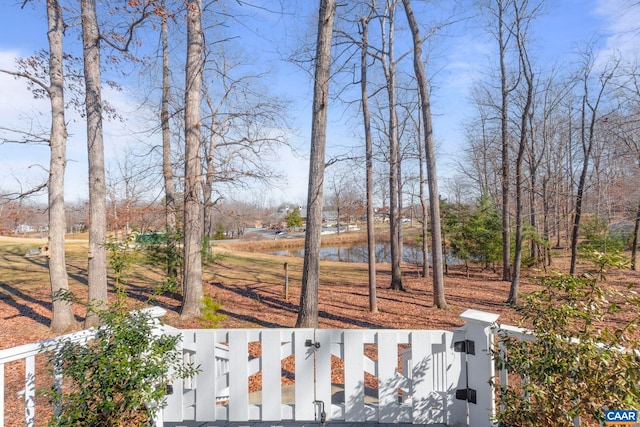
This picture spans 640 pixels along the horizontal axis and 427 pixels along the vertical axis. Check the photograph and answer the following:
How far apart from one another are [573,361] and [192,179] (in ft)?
22.5

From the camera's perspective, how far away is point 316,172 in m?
5.71

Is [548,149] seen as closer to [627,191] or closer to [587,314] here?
[627,191]

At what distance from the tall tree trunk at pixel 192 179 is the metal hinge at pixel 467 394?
5742 mm

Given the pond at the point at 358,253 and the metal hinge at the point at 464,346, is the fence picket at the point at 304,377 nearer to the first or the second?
the metal hinge at the point at 464,346

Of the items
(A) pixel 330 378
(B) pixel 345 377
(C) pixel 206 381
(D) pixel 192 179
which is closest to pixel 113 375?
(C) pixel 206 381

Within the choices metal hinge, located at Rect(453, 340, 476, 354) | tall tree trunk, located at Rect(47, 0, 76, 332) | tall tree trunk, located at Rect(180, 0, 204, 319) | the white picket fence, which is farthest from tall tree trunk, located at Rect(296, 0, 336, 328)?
tall tree trunk, located at Rect(47, 0, 76, 332)

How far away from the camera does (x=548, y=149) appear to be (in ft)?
67.4

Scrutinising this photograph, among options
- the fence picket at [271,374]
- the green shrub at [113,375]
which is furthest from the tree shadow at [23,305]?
the fence picket at [271,374]

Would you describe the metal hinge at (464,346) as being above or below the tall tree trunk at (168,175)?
below

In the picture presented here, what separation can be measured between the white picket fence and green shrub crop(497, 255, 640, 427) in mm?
494

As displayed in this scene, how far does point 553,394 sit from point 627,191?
25.9 meters

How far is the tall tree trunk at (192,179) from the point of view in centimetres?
714

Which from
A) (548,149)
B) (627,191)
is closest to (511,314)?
(548,149)

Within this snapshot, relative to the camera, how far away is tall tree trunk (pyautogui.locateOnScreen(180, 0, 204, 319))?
7.14 m
